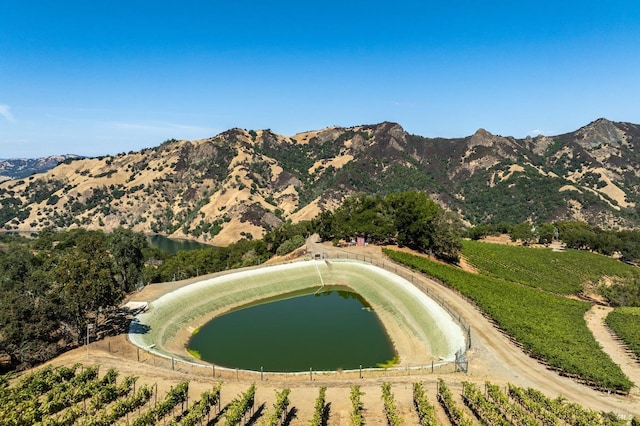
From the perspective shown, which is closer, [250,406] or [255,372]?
[250,406]

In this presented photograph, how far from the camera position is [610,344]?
5162 cm

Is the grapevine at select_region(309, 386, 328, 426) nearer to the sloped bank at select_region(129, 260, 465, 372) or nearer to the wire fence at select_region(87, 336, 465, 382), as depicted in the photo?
the wire fence at select_region(87, 336, 465, 382)

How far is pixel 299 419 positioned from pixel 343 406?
4039 mm

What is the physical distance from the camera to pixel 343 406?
103ft

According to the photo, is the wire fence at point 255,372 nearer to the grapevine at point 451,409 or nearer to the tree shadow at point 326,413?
the tree shadow at point 326,413

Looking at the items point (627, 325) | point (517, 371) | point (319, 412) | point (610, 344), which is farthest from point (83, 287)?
point (627, 325)

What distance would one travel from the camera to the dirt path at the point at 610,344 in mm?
43156

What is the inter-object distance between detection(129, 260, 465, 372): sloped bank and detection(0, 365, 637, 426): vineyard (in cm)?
1183

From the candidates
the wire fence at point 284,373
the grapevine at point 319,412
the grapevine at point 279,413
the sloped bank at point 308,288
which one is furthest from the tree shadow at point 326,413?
the sloped bank at point 308,288

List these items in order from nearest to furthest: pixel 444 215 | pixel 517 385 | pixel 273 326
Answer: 1. pixel 517 385
2. pixel 273 326
3. pixel 444 215

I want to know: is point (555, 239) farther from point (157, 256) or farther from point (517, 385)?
point (157, 256)

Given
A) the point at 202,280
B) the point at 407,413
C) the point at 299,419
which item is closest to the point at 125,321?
the point at 202,280

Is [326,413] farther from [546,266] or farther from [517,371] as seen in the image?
[546,266]

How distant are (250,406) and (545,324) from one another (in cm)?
4231
